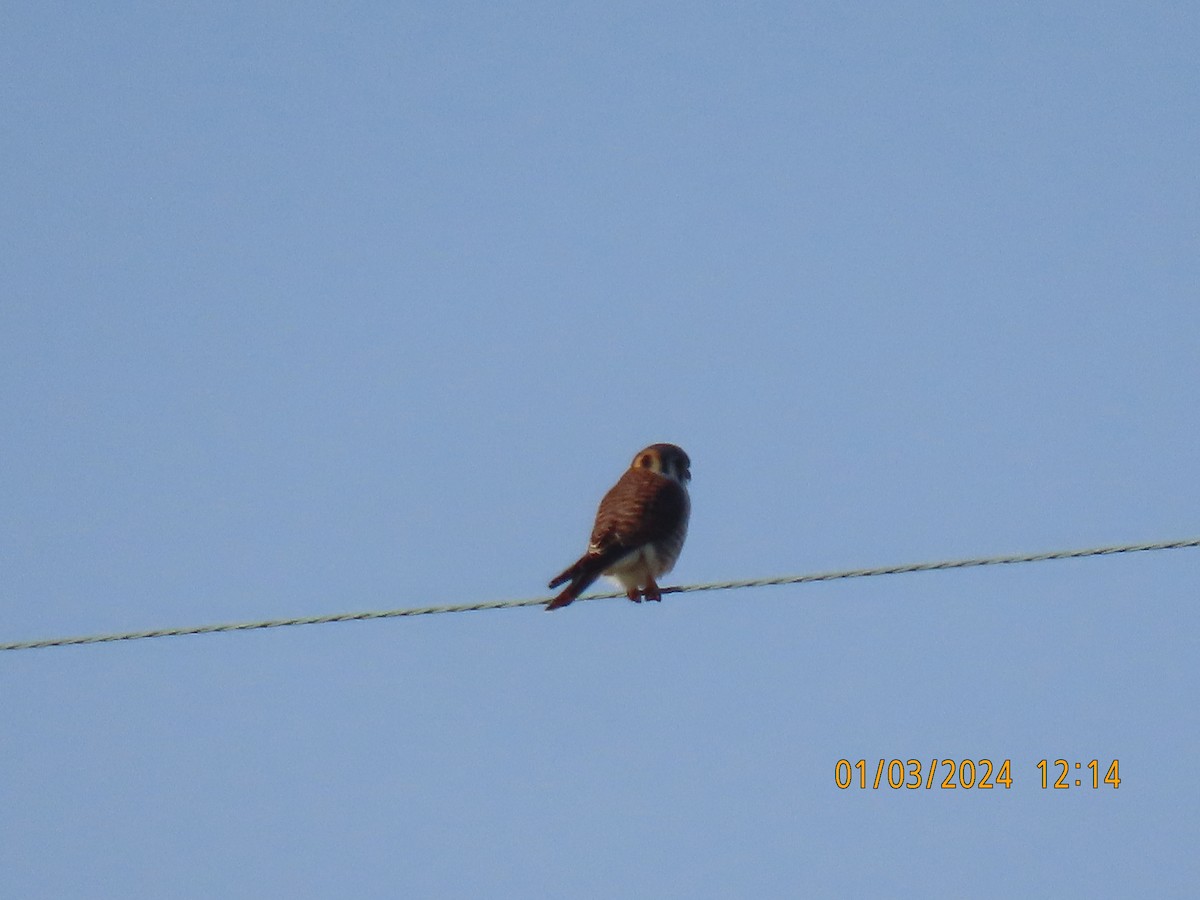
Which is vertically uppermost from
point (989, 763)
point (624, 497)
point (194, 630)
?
point (624, 497)

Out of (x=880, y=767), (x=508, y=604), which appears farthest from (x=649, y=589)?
(x=508, y=604)

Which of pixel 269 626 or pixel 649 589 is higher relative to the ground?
pixel 649 589

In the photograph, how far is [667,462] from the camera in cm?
922

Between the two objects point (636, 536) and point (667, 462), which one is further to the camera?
point (667, 462)

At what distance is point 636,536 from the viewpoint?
322 inches

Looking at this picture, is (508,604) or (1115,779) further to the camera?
(1115,779)

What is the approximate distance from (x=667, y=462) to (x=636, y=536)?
1.10 metres

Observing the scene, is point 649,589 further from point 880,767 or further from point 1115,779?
point 1115,779

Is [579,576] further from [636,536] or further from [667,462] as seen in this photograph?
[667,462]

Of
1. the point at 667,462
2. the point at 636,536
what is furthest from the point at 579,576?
the point at 667,462

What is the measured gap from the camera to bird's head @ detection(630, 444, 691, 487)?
9188mm

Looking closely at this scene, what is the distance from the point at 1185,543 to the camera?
5.14m

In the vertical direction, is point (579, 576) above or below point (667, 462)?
below

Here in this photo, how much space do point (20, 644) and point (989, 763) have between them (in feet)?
14.1
